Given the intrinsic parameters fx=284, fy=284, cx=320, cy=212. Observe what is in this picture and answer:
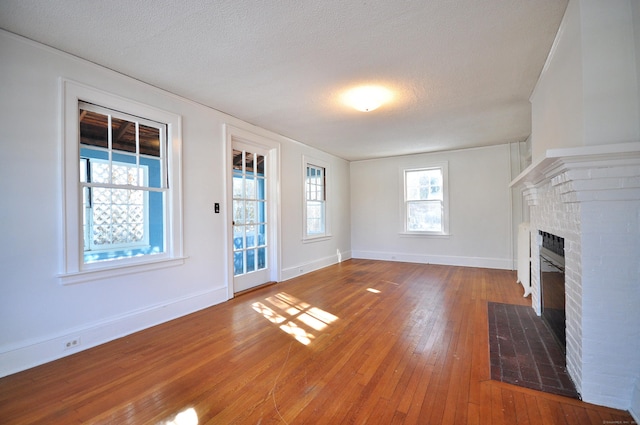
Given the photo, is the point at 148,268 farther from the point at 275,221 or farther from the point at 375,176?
the point at 375,176

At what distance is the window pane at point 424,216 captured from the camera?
645 cm

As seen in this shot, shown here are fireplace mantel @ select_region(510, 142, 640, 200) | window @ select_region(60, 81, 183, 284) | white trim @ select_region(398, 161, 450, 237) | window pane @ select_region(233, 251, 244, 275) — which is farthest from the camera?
white trim @ select_region(398, 161, 450, 237)

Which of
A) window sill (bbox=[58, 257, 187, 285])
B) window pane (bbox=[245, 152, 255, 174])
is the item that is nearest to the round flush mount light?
window pane (bbox=[245, 152, 255, 174])

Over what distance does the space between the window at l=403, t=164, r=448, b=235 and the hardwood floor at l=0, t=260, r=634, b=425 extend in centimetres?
310

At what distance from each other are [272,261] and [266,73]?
306 cm

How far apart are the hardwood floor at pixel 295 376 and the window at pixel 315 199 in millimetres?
2539

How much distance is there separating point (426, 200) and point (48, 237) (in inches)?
249

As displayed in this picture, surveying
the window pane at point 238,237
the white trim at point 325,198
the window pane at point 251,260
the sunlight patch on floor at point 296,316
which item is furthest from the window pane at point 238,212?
the white trim at point 325,198

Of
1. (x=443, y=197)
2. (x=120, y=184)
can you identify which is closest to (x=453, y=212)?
(x=443, y=197)

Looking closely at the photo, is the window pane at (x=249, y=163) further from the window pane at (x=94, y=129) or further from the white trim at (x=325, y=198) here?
the window pane at (x=94, y=129)

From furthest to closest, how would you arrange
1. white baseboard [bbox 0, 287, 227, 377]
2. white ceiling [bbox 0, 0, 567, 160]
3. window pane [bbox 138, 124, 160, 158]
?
window pane [bbox 138, 124, 160, 158] < white baseboard [bbox 0, 287, 227, 377] < white ceiling [bbox 0, 0, 567, 160]

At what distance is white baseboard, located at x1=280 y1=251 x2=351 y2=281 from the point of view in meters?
5.10

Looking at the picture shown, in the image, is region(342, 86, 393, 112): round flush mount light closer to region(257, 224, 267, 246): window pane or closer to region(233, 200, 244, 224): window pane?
region(233, 200, 244, 224): window pane

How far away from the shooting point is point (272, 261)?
16.0ft
